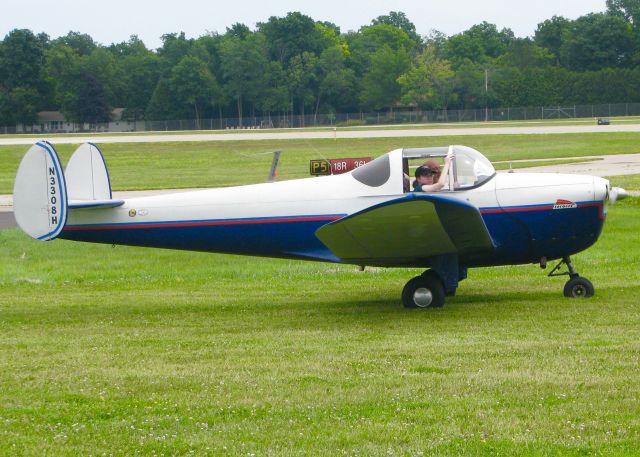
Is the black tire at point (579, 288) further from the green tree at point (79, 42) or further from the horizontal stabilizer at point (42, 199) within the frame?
the green tree at point (79, 42)

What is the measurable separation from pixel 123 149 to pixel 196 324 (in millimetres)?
49658

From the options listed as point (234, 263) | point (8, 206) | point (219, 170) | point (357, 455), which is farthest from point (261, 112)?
point (357, 455)

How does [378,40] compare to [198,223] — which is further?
[378,40]

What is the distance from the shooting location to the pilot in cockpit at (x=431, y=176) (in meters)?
12.3

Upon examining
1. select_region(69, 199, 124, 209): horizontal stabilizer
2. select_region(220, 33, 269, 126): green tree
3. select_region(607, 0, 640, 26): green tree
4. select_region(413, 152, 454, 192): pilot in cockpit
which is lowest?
select_region(69, 199, 124, 209): horizontal stabilizer

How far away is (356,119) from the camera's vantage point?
371 ft

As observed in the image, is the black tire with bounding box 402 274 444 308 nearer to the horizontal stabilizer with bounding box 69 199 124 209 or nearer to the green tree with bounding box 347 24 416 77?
the horizontal stabilizer with bounding box 69 199 124 209

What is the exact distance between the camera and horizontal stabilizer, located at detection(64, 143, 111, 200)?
13.3 meters

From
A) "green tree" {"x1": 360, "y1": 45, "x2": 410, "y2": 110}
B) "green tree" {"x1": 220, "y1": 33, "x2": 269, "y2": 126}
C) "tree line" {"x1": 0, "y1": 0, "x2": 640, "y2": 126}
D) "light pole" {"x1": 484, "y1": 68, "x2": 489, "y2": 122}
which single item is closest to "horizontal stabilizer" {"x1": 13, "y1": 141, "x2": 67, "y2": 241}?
"light pole" {"x1": 484, "y1": 68, "x2": 489, "y2": 122}

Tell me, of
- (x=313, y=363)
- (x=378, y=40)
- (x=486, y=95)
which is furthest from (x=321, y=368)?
(x=378, y=40)

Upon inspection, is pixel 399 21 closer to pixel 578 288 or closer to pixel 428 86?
pixel 428 86

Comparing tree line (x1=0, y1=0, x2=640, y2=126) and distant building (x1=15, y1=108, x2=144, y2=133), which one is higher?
tree line (x1=0, y1=0, x2=640, y2=126)

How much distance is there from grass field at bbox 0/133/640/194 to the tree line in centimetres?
5440

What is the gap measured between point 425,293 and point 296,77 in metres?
112
